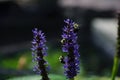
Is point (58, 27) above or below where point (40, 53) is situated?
above

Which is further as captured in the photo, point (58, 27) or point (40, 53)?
point (58, 27)

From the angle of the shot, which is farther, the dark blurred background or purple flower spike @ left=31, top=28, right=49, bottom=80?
the dark blurred background

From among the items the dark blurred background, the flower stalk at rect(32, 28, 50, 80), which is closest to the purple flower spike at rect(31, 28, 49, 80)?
the flower stalk at rect(32, 28, 50, 80)

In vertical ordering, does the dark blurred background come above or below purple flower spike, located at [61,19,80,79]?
above

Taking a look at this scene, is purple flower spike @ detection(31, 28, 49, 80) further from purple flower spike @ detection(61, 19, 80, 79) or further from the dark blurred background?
the dark blurred background

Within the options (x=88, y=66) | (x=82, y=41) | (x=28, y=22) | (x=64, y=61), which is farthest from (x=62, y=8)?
(x=64, y=61)

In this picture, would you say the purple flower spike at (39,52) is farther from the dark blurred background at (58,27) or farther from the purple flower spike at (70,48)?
the dark blurred background at (58,27)

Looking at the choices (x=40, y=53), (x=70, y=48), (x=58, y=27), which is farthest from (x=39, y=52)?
(x=58, y=27)

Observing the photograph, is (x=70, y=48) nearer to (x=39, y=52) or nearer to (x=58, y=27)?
(x=39, y=52)
